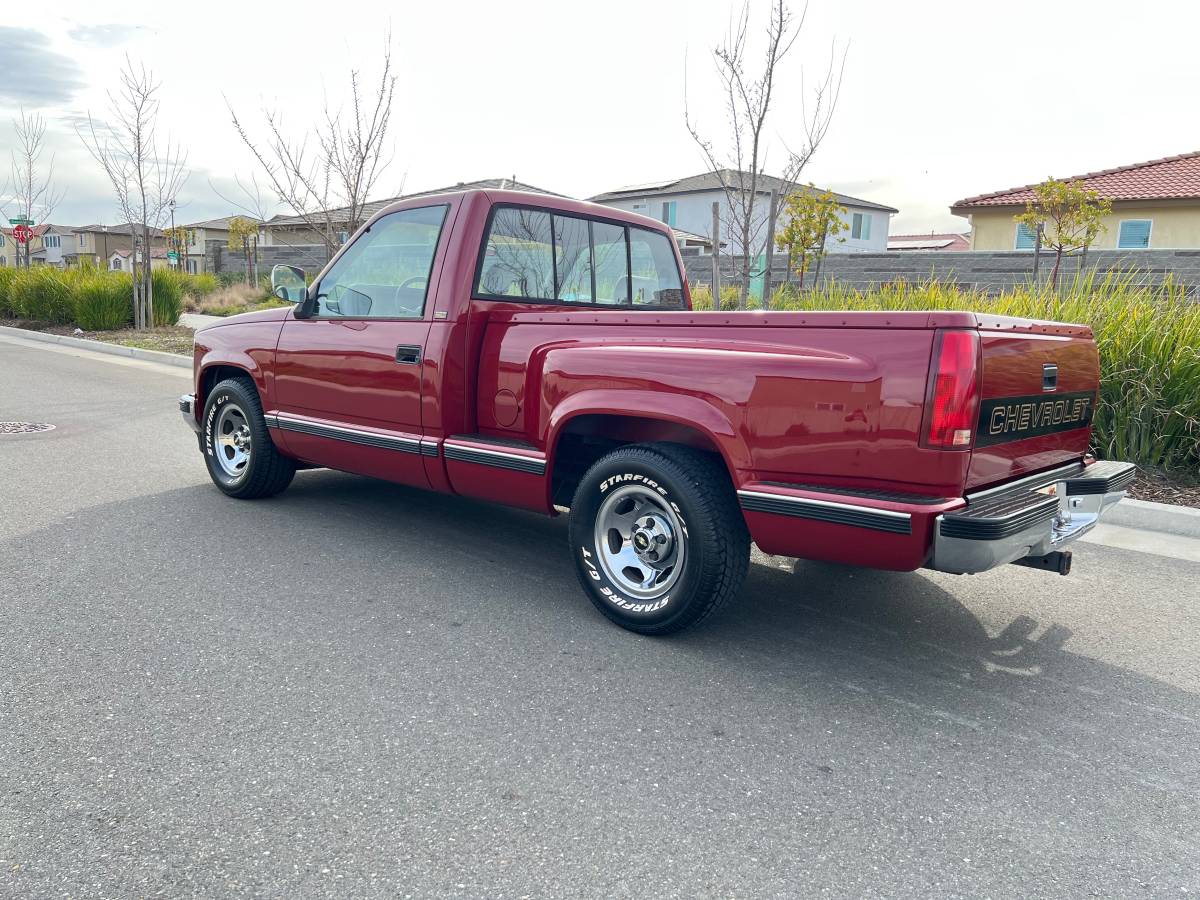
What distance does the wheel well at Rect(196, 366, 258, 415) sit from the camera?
6.05 metres

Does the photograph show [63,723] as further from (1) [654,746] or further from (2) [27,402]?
(2) [27,402]

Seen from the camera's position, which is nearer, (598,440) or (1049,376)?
(1049,376)


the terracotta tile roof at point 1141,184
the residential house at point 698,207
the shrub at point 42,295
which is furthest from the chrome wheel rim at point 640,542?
the residential house at point 698,207

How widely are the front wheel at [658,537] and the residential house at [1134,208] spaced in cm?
2382

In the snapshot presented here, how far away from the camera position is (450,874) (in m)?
2.31

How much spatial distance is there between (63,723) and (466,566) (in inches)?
81.7

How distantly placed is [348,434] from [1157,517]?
5109 mm

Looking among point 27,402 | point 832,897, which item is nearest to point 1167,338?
point 832,897

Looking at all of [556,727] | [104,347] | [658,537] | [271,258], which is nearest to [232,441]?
[658,537]

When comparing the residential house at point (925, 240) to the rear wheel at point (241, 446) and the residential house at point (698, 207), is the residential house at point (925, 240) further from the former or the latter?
the rear wheel at point (241, 446)

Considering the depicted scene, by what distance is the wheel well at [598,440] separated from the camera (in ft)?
12.8

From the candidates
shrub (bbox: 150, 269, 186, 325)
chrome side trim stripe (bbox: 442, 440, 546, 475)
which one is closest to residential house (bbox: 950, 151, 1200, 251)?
shrub (bbox: 150, 269, 186, 325)

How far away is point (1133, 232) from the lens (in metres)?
26.9

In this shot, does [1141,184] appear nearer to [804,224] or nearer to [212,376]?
[804,224]
